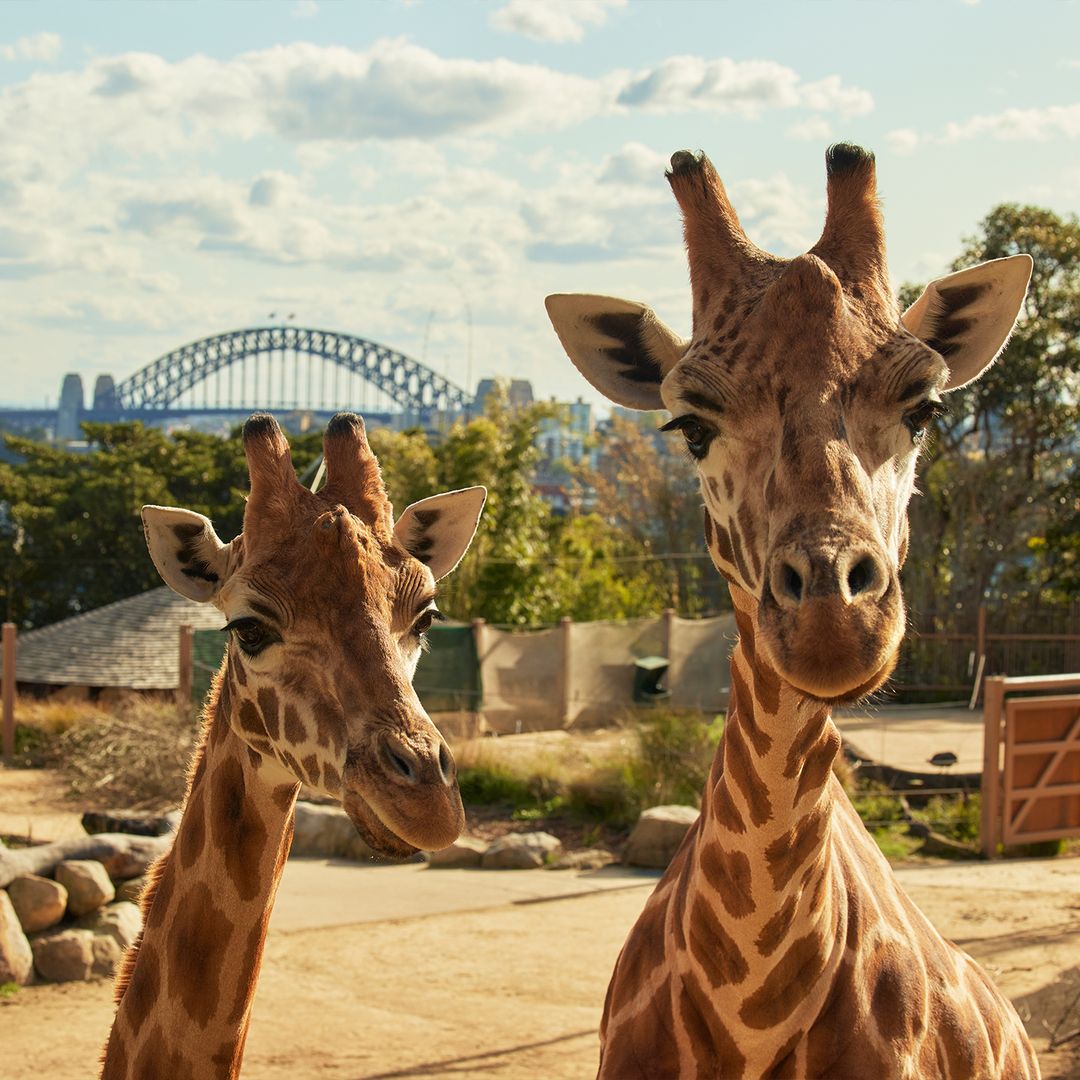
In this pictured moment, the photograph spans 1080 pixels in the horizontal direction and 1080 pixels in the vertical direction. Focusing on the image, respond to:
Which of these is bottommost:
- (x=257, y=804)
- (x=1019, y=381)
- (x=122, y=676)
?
(x=122, y=676)

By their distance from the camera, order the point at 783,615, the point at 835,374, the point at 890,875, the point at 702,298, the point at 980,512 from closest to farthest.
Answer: the point at 783,615
the point at 835,374
the point at 702,298
the point at 890,875
the point at 980,512

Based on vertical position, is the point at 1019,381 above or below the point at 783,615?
above

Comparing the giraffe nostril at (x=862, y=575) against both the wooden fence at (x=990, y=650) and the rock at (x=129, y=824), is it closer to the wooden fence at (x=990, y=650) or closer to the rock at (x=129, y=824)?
the rock at (x=129, y=824)

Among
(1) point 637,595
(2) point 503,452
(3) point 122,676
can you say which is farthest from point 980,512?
(3) point 122,676

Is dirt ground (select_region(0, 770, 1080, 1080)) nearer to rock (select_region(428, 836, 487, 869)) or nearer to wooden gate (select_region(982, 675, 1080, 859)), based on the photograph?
wooden gate (select_region(982, 675, 1080, 859))

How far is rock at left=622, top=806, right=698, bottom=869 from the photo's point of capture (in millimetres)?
12680

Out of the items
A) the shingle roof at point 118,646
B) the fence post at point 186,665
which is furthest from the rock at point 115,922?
the shingle roof at point 118,646

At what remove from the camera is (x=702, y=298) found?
10.4 ft

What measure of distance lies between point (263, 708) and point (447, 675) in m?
14.7

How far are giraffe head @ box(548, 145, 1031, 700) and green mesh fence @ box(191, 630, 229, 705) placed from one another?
50.8 ft

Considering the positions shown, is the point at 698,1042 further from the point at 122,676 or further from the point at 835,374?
the point at 122,676

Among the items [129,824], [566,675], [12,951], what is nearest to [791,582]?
[12,951]

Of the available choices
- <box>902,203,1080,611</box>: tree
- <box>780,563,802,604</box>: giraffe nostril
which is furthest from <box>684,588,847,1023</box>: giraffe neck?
<box>902,203,1080,611</box>: tree

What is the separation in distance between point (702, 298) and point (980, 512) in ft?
78.7
